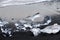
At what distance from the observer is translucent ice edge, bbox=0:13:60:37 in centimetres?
397

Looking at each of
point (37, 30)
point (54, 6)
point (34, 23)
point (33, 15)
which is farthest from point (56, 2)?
point (37, 30)

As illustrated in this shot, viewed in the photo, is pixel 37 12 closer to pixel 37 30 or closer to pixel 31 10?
pixel 31 10

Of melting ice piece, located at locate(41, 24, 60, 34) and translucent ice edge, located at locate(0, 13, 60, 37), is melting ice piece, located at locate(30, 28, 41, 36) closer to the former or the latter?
translucent ice edge, located at locate(0, 13, 60, 37)

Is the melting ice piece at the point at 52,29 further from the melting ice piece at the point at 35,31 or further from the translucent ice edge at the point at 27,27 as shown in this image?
the melting ice piece at the point at 35,31

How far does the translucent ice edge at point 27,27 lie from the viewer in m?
3.97

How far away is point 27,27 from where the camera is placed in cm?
420

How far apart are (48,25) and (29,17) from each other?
2.52ft

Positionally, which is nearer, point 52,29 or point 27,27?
point 52,29

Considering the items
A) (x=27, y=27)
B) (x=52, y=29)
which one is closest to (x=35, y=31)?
(x=27, y=27)

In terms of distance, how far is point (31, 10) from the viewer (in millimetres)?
5500

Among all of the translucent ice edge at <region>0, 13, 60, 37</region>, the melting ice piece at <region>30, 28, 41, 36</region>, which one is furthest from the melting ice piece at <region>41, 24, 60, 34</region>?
the melting ice piece at <region>30, 28, 41, 36</region>

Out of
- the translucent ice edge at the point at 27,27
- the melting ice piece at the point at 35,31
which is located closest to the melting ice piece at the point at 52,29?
the translucent ice edge at the point at 27,27

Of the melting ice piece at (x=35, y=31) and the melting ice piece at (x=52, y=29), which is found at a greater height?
the melting ice piece at (x=35, y=31)

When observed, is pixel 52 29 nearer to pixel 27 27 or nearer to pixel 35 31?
pixel 35 31
